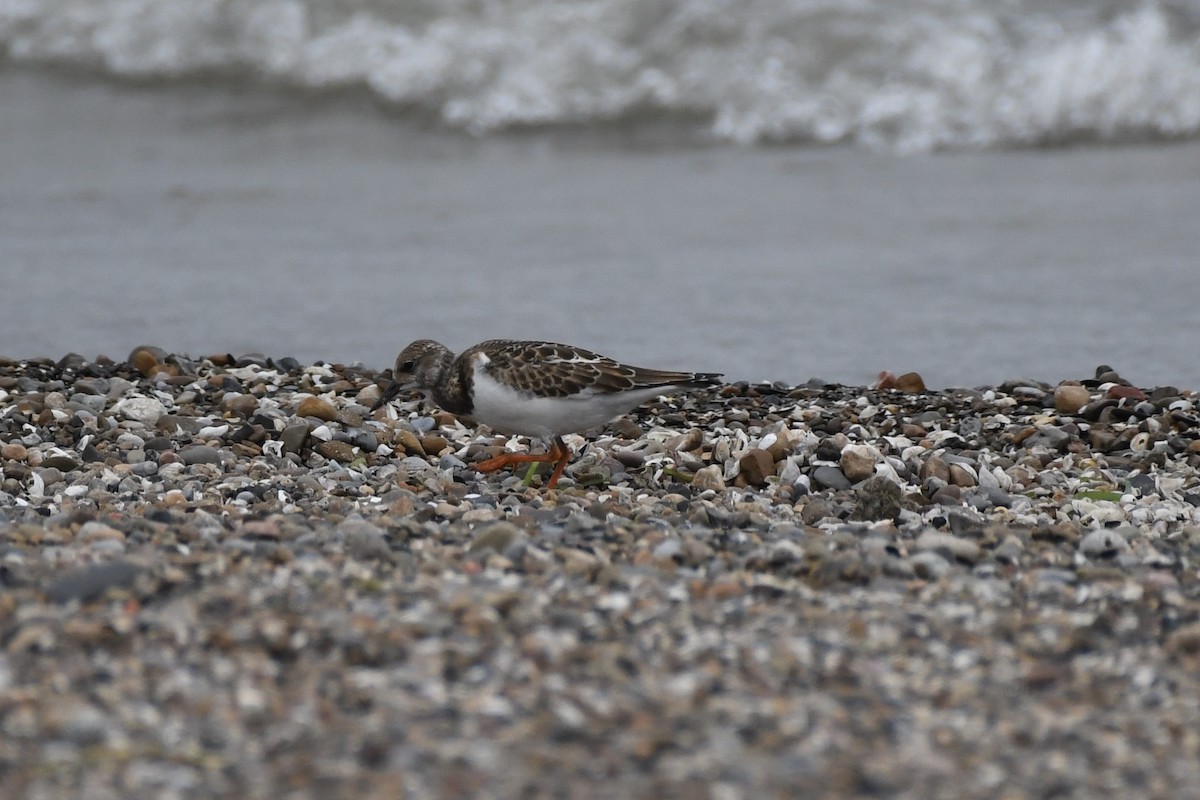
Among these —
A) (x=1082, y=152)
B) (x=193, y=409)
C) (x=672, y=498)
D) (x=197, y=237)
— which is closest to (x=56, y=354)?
(x=193, y=409)

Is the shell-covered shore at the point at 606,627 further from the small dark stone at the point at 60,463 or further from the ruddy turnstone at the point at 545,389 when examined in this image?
the ruddy turnstone at the point at 545,389

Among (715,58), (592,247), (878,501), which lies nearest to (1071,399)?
(878,501)

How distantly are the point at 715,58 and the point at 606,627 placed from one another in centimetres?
1220

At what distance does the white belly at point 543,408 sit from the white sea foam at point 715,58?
8902 millimetres

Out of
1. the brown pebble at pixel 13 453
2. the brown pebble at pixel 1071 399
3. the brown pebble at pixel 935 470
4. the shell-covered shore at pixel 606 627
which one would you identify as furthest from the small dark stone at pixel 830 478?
the brown pebble at pixel 13 453

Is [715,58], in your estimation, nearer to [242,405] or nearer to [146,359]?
[146,359]

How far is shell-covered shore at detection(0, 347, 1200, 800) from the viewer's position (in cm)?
282

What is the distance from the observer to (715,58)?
49.0 feet

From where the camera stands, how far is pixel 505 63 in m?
15.1

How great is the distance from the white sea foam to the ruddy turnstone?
8861mm

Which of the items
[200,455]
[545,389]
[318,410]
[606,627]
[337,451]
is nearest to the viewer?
[606,627]

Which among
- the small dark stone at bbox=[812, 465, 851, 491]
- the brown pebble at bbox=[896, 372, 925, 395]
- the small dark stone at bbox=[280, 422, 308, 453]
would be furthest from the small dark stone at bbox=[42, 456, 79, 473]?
the brown pebble at bbox=[896, 372, 925, 395]

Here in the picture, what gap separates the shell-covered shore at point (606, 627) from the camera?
2824 mm

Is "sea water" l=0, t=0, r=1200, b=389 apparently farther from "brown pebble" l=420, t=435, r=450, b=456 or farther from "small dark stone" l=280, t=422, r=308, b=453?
"small dark stone" l=280, t=422, r=308, b=453
